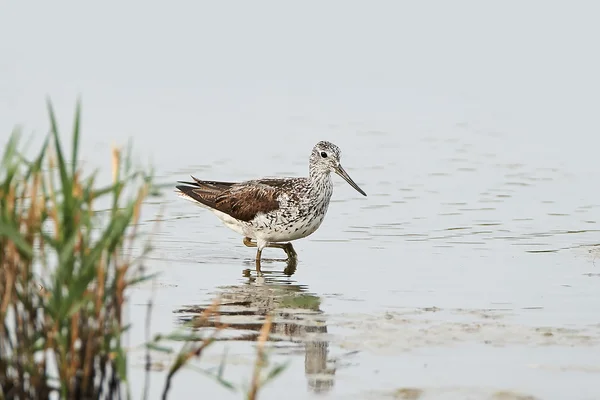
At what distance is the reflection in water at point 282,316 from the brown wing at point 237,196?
3.60 feet

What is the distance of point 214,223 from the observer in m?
15.8

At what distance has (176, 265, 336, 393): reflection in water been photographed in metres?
8.47

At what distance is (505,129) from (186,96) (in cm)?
762

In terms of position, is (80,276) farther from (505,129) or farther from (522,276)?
(505,129)

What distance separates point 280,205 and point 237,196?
0.84m

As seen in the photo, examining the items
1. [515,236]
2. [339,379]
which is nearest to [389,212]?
[515,236]

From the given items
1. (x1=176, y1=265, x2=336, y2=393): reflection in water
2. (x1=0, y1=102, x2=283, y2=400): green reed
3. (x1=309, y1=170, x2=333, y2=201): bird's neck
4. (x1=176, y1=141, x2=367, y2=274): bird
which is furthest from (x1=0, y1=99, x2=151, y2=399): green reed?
(x1=309, y1=170, x2=333, y2=201): bird's neck

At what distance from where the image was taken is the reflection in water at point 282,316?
27.8ft

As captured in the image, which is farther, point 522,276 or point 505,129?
point 505,129

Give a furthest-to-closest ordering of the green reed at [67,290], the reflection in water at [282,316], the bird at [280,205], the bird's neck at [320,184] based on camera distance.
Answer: the bird's neck at [320,184] < the bird at [280,205] < the reflection in water at [282,316] < the green reed at [67,290]

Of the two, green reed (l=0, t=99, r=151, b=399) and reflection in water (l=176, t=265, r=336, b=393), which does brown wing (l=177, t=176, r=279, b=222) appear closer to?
reflection in water (l=176, t=265, r=336, b=393)

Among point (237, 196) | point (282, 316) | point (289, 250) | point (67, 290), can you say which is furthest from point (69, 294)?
point (237, 196)

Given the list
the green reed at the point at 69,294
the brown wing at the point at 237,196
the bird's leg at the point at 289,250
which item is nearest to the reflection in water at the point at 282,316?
the bird's leg at the point at 289,250

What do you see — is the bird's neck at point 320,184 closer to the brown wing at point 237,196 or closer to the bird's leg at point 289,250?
the brown wing at point 237,196
